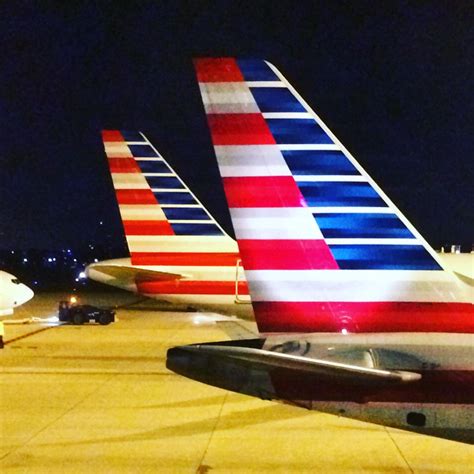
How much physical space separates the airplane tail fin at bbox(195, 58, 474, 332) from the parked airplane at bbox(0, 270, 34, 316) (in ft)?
63.7

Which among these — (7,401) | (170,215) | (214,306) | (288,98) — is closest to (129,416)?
(7,401)

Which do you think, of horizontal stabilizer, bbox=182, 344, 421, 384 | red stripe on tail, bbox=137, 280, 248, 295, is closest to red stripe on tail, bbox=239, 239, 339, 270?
horizontal stabilizer, bbox=182, 344, 421, 384

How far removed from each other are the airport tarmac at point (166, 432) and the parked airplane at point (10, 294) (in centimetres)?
695

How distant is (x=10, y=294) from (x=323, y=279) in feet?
67.1

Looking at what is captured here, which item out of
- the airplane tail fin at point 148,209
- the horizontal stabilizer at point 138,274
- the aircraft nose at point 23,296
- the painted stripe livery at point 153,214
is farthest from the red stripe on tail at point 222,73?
the aircraft nose at point 23,296

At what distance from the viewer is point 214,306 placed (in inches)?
872

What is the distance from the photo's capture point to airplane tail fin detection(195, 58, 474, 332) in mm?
6871

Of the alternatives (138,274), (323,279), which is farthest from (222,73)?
(138,274)

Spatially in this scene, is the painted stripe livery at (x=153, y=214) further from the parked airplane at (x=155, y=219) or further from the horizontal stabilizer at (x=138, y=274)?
the horizontal stabilizer at (x=138, y=274)

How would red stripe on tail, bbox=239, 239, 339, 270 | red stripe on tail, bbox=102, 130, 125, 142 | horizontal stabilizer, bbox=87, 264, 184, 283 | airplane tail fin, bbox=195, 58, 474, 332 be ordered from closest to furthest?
airplane tail fin, bbox=195, 58, 474, 332 → red stripe on tail, bbox=239, 239, 339, 270 → horizontal stabilizer, bbox=87, 264, 184, 283 → red stripe on tail, bbox=102, 130, 125, 142

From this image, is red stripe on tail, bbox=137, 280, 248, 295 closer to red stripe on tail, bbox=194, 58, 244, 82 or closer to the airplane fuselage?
red stripe on tail, bbox=194, 58, 244, 82

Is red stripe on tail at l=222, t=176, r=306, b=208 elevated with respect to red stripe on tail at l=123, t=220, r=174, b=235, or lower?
elevated

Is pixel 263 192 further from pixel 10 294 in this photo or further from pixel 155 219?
pixel 10 294

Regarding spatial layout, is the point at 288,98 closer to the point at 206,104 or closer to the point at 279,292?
the point at 206,104
